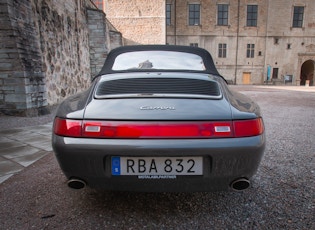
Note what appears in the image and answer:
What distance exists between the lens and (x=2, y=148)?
3383mm

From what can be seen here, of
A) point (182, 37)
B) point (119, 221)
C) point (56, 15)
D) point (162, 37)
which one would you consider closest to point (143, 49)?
point (119, 221)

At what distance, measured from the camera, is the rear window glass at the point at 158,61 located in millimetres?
2289

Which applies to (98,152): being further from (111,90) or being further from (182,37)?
(182,37)

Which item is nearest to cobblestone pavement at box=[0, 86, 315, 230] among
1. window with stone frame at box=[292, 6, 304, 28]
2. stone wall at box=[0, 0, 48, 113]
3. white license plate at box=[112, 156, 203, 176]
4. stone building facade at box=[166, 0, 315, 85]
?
white license plate at box=[112, 156, 203, 176]

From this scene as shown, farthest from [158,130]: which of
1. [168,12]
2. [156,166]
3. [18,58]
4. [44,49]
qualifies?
[168,12]

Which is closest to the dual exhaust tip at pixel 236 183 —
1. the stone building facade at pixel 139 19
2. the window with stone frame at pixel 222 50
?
the stone building facade at pixel 139 19

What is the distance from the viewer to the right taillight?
4.72ft

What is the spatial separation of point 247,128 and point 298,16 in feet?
114

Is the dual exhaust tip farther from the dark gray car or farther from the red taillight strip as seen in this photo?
the red taillight strip

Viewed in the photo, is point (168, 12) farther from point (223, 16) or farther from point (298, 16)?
point (298, 16)

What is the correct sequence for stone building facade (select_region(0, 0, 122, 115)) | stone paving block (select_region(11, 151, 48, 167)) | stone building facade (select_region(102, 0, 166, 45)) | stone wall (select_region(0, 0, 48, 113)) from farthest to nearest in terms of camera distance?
stone building facade (select_region(102, 0, 166, 45)) → stone building facade (select_region(0, 0, 122, 115)) → stone wall (select_region(0, 0, 48, 113)) → stone paving block (select_region(11, 151, 48, 167))

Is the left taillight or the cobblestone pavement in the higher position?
the left taillight

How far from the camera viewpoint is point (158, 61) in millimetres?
2354

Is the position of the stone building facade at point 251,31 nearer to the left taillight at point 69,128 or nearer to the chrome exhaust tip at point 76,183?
the left taillight at point 69,128
